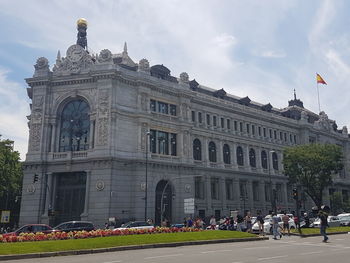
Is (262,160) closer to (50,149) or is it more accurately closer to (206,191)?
(206,191)

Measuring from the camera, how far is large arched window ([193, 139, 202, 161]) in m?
56.0

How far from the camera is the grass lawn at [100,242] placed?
18234 millimetres

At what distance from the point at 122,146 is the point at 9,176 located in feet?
59.0

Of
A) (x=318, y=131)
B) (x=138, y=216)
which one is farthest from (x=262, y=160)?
(x=138, y=216)

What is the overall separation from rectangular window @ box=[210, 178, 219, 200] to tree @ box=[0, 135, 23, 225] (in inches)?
1143

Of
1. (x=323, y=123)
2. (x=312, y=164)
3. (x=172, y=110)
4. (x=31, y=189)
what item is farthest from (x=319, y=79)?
(x=31, y=189)

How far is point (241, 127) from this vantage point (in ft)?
212

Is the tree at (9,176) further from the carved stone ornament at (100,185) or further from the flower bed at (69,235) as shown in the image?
the flower bed at (69,235)

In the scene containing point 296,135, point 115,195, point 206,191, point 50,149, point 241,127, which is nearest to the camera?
point 115,195

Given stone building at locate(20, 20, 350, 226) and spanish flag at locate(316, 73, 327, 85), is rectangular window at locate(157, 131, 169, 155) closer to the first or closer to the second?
stone building at locate(20, 20, 350, 226)

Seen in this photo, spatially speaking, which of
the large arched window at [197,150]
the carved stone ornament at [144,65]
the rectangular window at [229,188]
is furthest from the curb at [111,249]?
the rectangular window at [229,188]

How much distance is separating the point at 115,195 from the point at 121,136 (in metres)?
7.51

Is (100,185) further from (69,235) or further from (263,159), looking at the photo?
(263,159)

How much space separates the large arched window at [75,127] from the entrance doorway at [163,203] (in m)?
11.2
